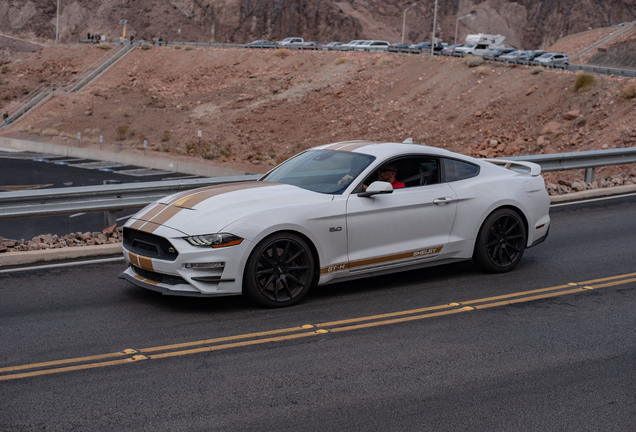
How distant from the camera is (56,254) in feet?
28.2

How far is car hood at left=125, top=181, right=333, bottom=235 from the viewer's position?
634cm

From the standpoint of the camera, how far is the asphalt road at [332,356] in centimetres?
450

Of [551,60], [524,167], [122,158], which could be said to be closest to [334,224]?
[524,167]

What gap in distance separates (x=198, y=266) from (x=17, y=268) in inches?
127

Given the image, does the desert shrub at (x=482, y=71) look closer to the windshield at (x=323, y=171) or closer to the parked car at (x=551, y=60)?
the parked car at (x=551, y=60)

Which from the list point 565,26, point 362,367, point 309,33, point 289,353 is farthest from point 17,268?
point 565,26

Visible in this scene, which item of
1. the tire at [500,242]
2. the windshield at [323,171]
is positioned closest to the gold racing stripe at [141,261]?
the windshield at [323,171]

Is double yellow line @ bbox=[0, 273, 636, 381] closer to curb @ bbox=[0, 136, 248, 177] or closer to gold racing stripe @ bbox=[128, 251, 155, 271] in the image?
gold racing stripe @ bbox=[128, 251, 155, 271]

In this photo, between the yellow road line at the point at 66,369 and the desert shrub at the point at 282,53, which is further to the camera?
the desert shrub at the point at 282,53

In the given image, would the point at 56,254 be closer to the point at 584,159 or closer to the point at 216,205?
the point at 216,205

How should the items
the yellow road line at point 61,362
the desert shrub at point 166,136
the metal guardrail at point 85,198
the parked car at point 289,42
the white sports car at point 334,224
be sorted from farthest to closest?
the parked car at point 289,42, the desert shrub at point 166,136, the metal guardrail at point 85,198, the white sports car at point 334,224, the yellow road line at point 61,362

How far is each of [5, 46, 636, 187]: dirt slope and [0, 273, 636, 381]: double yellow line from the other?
58.9ft

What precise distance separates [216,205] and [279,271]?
0.90 meters

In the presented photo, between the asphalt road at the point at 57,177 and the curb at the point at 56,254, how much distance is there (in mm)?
10602
